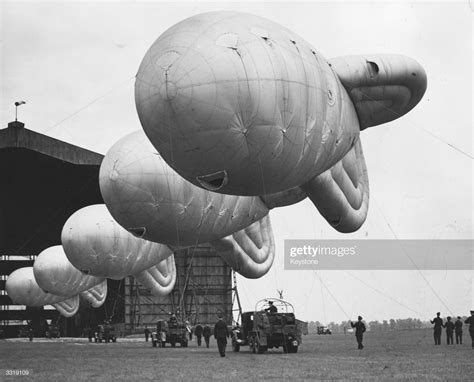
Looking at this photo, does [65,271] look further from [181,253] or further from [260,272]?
[181,253]

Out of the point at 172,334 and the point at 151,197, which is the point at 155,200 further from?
the point at 172,334

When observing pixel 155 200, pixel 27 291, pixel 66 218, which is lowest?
pixel 27 291

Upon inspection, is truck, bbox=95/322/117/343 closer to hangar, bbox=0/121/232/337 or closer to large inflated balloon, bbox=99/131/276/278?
hangar, bbox=0/121/232/337

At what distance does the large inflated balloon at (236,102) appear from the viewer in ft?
60.8

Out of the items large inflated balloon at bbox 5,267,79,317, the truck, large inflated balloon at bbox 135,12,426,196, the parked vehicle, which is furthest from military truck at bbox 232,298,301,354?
the parked vehicle

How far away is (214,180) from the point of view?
20.4 meters

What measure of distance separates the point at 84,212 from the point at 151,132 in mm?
22552

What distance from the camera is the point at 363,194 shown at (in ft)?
101

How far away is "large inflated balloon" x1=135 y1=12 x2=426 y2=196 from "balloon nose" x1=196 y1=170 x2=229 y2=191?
0.02 metres

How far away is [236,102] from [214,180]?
2.55 metres

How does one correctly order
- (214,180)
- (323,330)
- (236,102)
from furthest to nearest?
(323,330) < (214,180) < (236,102)

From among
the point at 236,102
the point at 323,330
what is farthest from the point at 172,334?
the point at 323,330

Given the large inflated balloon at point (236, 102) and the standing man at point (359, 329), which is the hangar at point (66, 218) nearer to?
the standing man at point (359, 329)

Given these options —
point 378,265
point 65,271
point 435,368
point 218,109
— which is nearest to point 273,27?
point 218,109
